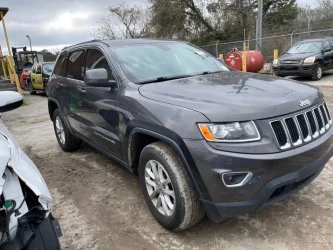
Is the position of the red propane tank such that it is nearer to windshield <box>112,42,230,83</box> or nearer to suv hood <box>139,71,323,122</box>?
windshield <box>112,42,230,83</box>

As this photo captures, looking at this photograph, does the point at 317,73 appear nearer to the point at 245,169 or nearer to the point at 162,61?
the point at 162,61

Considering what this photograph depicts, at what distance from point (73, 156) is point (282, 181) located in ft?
12.2

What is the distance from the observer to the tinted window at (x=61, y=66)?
4.81 metres

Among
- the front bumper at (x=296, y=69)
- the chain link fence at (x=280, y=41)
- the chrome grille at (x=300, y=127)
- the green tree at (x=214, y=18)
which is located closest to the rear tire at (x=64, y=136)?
the chrome grille at (x=300, y=127)

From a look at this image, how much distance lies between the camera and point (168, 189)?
2645 mm

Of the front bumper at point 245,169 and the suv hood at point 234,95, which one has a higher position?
the suv hood at point 234,95

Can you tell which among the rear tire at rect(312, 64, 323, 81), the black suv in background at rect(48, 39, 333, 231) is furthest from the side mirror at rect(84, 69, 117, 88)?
the rear tire at rect(312, 64, 323, 81)

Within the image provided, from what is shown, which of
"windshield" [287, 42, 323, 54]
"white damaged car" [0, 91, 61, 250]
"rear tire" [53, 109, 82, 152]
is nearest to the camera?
"white damaged car" [0, 91, 61, 250]

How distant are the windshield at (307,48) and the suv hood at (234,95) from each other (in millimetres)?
9995

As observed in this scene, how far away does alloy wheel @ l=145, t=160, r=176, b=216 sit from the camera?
2.63 meters

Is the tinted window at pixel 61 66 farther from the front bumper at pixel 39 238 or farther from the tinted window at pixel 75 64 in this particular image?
the front bumper at pixel 39 238

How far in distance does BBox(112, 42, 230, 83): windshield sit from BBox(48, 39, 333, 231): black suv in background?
0.04ft

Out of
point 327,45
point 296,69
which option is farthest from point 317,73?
point 327,45

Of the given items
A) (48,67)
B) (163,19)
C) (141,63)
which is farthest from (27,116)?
(163,19)
